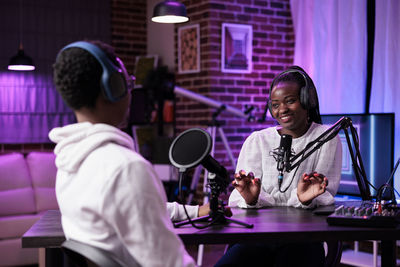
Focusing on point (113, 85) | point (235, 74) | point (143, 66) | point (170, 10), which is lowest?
point (113, 85)

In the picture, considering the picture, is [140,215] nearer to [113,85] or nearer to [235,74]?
[113,85]

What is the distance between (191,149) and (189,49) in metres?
4.04

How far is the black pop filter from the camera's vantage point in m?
1.67

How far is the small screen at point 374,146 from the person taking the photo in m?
3.57

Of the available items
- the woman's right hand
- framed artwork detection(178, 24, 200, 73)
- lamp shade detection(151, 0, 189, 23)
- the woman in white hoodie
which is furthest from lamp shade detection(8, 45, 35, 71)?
the woman in white hoodie

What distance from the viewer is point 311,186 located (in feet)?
7.19

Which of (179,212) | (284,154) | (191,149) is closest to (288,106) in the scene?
(284,154)

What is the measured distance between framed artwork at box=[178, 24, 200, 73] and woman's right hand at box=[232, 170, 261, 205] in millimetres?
3380

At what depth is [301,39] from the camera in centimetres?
521

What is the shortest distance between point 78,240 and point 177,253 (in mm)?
237

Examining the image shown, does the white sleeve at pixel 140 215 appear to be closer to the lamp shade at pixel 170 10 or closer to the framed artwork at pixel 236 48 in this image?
the lamp shade at pixel 170 10

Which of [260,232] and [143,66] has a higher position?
[143,66]

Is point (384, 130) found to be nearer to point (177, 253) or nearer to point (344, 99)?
point (344, 99)

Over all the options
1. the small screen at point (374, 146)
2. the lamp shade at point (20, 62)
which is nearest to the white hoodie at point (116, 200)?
the small screen at point (374, 146)
